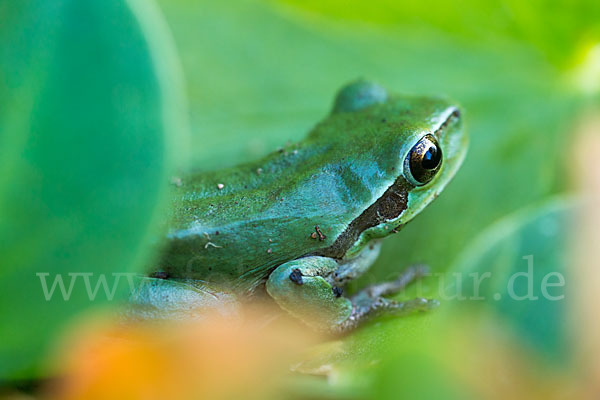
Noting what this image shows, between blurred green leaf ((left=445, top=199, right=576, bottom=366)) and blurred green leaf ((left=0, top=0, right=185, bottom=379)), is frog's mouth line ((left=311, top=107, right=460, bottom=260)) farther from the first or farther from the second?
blurred green leaf ((left=0, top=0, right=185, bottom=379))

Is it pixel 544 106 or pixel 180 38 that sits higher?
pixel 180 38

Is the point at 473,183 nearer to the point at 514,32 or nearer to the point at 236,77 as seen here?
the point at 514,32

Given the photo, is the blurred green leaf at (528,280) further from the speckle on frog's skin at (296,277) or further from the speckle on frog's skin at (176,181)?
the speckle on frog's skin at (176,181)

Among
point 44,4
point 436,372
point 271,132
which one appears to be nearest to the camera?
point 436,372

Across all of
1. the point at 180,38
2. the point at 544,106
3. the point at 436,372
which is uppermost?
the point at 180,38

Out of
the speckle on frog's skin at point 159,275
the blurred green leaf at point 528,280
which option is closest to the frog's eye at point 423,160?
the blurred green leaf at point 528,280

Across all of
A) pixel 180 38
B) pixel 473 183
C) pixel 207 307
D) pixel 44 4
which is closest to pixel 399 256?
pixel 473 183

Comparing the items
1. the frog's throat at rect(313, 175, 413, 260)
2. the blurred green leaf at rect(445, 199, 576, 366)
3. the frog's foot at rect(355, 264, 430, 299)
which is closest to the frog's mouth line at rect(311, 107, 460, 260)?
the frog's throat at rect(313, 175, 413, 260)
